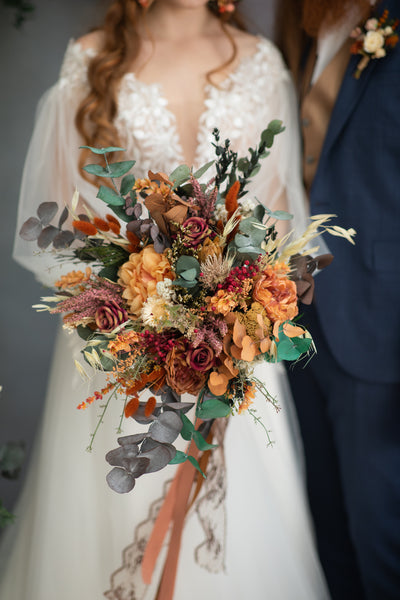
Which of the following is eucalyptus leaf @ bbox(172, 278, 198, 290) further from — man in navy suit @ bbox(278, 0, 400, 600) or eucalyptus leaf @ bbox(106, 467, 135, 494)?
man in navy suit @ bbox(278, 0, 400, 600)

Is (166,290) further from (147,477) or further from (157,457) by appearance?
(147,477)

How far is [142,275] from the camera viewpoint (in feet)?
2.63

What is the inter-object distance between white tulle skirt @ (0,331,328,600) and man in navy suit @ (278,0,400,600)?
18 centimetres

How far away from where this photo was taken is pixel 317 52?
133 centimetres

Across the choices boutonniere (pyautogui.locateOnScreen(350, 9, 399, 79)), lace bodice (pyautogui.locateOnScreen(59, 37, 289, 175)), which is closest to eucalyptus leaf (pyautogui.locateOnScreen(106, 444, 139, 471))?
lace bodice (pyautogui.locateOnScreen(59, 37, 289, 175))

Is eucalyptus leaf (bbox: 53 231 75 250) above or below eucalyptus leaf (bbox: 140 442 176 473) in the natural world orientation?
above

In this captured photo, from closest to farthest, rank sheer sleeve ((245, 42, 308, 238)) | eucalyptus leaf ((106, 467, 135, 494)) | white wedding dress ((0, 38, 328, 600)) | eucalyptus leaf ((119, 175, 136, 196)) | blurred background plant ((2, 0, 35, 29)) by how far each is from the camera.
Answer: eucalyptus leaf ((106, 467, 135, 494)) < eucalyptus leaf ((119, 175, 136, 196)) < white wedding dress ((0, 38, 328, 600)) < sheer sleeve ((245, 42, 308, 238)) < blurred background plant ((2, 0, 35, 29))

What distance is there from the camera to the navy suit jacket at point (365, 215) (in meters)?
1.22

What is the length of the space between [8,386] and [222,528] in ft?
2.92

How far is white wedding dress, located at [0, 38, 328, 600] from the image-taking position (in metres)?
1.17

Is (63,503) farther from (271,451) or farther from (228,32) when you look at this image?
(228,32)

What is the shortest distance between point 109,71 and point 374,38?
63 cm

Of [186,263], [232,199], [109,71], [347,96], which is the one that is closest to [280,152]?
[347,96]

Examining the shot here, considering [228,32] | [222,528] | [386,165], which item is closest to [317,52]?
[228,32]
